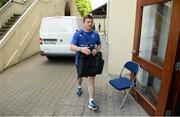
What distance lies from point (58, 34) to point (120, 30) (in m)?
2.98

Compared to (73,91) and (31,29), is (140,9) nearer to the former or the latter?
(73,91)

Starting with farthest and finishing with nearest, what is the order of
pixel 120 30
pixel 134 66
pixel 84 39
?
pixel 120 30 < pixel 134 66 < pixel 84 39

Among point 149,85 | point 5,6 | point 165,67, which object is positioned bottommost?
point 149,85

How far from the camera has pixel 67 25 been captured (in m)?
8.99

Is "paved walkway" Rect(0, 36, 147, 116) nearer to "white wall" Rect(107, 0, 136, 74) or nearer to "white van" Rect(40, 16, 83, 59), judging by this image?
"white wall" Rect(107, 0, 136, 74)

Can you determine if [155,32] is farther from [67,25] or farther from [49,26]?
[49,26]

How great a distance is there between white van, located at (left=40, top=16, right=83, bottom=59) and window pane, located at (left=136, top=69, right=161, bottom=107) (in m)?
4.30

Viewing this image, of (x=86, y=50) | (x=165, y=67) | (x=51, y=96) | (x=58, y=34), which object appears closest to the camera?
(x=165, y=67)

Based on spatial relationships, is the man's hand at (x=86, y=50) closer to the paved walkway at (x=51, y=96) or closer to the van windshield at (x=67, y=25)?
the paved walkway at (x=51, y=96)

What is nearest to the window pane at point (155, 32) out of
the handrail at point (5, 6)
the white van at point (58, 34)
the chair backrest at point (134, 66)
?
the chair backrest at point (134, 66)

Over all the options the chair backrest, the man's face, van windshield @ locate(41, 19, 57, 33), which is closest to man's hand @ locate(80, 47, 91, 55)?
the man's face

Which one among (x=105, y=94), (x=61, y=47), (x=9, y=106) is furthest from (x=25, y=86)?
(x=61, y=47)

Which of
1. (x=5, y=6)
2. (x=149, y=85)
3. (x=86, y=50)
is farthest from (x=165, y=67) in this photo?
(x=5, y=6)

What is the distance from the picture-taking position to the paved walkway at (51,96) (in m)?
4.64
